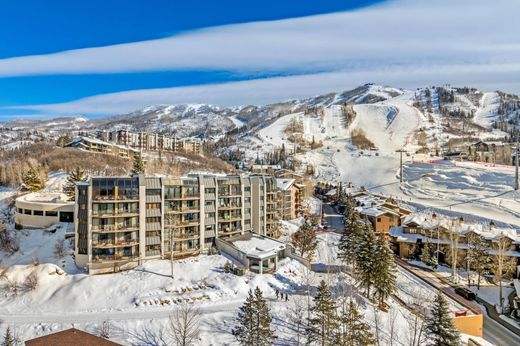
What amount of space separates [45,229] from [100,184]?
66.8 ft

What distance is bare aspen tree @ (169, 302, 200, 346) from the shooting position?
1144 inches

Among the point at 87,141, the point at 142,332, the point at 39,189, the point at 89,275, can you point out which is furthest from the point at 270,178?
the point at 87,141

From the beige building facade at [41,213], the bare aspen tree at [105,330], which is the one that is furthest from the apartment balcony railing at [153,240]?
the beige building facade at [41,213]

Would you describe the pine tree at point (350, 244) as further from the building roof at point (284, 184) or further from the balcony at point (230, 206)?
the building roof at point (284, 184)

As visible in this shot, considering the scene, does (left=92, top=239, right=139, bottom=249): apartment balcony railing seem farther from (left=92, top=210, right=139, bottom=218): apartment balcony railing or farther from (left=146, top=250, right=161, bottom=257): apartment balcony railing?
(left=92, top=210, right=139, bottom=218): apartment balcony railing

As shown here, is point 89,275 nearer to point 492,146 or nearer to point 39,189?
point 39,189

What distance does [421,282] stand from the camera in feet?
158

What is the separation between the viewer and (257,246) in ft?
160

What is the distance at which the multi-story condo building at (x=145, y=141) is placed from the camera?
578 ft

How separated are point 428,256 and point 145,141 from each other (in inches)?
5916

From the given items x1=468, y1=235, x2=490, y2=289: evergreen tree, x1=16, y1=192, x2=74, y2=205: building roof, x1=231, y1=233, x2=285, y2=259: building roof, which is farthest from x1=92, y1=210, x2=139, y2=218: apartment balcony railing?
x1=468, y1=235, x2=490, y2=289: evergreen tree

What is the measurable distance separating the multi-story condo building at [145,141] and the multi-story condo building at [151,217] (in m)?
126

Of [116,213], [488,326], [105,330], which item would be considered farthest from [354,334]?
[116,213]

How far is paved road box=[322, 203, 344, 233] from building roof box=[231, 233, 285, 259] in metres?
26.5
